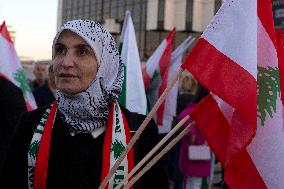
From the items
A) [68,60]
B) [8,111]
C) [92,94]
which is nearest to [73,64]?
[68,60]

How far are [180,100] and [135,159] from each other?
4.83m

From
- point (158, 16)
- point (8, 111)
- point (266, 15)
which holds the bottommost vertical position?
point (8, 111)

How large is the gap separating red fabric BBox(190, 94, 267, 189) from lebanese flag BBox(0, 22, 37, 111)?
295 cm

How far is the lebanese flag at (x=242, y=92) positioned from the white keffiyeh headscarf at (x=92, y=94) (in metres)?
0.33

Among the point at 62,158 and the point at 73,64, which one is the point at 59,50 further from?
the point at 62,158

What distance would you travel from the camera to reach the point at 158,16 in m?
→ 33.5

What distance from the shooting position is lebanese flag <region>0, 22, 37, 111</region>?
5.00 meters

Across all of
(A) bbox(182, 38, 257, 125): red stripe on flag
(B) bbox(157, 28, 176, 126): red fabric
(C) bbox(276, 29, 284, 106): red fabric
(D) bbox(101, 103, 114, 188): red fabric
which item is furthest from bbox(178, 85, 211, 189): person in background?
(D) bbox(101, 103, 114, 188): red fabric

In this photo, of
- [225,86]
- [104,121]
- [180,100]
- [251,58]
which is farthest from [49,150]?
[180,100]

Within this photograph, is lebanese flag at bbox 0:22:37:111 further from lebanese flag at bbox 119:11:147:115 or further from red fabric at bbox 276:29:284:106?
red fabric at bbox 276:29:284:106

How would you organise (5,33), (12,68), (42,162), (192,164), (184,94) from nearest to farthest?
(42,162) < (12,68) < (192,164) < (5,33) < (184,94)

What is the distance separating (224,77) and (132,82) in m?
2.16

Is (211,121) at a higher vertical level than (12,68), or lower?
lower

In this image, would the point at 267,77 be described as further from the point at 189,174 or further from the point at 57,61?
the point at 189,174
